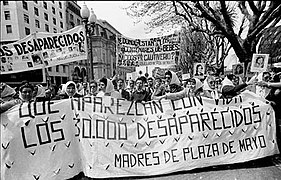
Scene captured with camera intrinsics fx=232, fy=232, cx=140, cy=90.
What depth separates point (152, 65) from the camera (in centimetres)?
755

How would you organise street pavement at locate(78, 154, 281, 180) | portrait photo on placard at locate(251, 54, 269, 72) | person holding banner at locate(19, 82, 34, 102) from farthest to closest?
portrait photo on placard at locate(251, 54, 269, 72), person holding banner at locate(19, 82, 34, 102), street pavement at locate(78, 154, 281, 180)

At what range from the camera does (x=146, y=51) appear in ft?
24.3

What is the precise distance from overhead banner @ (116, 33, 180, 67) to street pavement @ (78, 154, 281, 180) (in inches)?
166

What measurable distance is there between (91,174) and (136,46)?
477cm

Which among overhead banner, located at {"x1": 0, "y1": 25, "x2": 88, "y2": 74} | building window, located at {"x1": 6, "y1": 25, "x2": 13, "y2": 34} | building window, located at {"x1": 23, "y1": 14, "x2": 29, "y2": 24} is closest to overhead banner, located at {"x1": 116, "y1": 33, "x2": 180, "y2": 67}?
overhead banner, located at {"x1": 0, "y1": 25, "x2": 88, "y2": 74}

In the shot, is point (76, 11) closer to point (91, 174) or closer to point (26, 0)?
point (26, 0)

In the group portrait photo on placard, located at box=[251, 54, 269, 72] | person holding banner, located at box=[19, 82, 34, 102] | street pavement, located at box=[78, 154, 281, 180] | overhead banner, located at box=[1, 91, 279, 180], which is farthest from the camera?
portrait photo on placard, located at box=[251, 54, 269, 72]

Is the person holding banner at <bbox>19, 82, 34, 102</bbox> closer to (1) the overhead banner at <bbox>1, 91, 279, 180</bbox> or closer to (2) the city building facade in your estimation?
(1) the overhead banner at <bbox>1, 91, 279, 180</bbox>

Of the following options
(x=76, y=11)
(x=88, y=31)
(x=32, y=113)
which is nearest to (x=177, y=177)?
(x=32, y=113)

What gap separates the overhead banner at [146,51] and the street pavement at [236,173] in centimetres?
422

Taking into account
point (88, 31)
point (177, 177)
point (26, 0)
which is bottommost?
point (177, 177)

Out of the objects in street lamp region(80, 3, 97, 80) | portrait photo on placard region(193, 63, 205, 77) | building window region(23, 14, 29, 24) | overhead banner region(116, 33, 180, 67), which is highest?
building window region(23, 14, 29, 24)

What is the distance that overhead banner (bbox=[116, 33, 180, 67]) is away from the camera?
23.9 feet

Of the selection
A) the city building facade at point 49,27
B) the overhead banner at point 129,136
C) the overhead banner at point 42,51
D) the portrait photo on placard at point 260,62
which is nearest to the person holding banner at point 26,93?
the overhead banner at point 129,136
